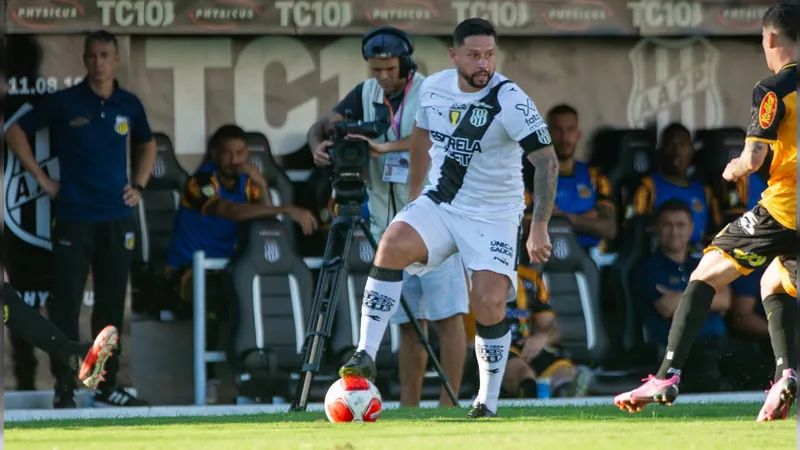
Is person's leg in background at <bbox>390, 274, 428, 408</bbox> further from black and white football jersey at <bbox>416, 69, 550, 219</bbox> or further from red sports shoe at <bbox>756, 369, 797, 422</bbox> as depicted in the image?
red sports shoe at <bbox>756, 369, 797, 422</bbox>

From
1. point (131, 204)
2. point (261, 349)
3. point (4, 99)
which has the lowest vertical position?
point (261, 349)

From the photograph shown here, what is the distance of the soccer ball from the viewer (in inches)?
297

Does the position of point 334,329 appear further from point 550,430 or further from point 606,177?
point 550,430

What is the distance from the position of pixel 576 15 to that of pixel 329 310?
10.9ft

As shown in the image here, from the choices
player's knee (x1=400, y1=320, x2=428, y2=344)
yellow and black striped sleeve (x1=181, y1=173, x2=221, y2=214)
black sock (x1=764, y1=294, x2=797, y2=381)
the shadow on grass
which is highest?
yellow and black striped sleeve (x1=181, y1=173, x2=221, y2=214)

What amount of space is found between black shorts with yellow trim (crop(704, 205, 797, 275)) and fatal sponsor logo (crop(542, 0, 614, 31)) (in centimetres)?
374

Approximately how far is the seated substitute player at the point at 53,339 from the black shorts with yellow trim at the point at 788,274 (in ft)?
10.8

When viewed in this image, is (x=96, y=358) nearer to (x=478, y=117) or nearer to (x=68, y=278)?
(x=68, y=278)

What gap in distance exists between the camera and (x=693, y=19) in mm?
11227

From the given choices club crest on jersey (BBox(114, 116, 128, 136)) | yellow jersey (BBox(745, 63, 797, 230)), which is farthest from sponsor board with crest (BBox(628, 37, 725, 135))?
yellow jersey (BBox(745, 63, 797, 230))

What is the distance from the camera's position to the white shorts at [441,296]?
355 inches

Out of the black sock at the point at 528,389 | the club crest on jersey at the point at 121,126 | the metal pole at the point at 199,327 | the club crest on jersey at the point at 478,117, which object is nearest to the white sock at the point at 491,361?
the club crest on jersey at the point at 478,117

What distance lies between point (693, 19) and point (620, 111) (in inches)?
33.1

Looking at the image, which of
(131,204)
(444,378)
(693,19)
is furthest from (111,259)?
(693,19)
